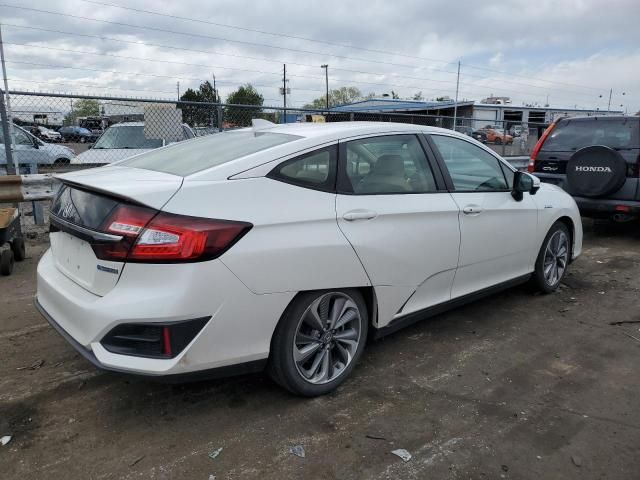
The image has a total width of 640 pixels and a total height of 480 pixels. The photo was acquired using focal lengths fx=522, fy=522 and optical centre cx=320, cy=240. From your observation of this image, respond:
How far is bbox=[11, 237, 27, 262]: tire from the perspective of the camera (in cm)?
577

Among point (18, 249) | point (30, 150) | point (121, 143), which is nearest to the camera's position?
point (18, 249)

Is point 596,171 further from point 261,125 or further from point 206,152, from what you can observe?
point 206,152

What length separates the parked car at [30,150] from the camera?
7.72 metres

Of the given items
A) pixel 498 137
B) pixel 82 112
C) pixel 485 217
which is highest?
pixel 82 112

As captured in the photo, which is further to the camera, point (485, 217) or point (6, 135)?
point (6, 135)

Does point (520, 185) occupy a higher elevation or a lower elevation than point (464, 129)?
lower

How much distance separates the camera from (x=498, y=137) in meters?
16.4

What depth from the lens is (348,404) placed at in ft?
10.0

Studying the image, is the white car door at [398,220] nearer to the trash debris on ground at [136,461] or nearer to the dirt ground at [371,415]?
the dirt ground at [371,415]

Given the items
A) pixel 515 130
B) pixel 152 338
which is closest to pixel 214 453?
pixel 152 338

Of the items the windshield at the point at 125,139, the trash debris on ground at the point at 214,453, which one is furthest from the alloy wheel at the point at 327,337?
the windshield at the point at 125,139

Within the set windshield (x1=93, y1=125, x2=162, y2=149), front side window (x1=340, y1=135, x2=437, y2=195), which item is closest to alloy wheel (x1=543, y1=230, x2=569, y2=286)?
front side window (x1=340, y1=135, x2=437, y2=195)

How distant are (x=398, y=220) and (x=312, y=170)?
0.67 m

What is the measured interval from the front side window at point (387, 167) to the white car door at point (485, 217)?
24 centimetres
